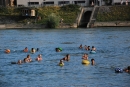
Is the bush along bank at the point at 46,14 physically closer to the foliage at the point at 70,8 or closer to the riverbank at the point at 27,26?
the foliage at the point at 70,8

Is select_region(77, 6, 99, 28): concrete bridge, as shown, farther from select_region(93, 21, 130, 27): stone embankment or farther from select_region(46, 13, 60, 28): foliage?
select_region(46, 13, 60, 28): foliage

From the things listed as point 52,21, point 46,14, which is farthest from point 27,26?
point 52,21

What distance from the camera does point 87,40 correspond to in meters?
86.6

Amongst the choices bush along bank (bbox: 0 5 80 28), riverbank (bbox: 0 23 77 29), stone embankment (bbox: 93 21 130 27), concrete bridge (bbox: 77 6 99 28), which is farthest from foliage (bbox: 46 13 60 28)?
stone embankment (bbox: 93 21 130 27)

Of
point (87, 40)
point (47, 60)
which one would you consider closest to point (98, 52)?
point (47, 60)

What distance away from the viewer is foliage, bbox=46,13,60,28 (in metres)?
122

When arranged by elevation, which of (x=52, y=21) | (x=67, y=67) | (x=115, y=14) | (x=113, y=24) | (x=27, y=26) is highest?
(x=67, y=67)

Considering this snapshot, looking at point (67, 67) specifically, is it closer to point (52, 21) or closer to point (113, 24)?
point (52, 21)

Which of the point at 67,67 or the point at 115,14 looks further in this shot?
the point at 115,14

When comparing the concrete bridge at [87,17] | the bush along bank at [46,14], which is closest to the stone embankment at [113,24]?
the concrete bridge at [87,17]

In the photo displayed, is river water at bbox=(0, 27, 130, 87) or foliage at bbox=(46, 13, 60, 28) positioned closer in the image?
river water at bbox=(0, 27, 130, 87)

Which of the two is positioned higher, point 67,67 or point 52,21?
point 67,67

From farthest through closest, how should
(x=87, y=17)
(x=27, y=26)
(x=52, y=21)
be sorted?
(x=87, y=17)
(x=27, y=26)
(x=52, y=21)

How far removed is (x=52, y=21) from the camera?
12119 centimetres
